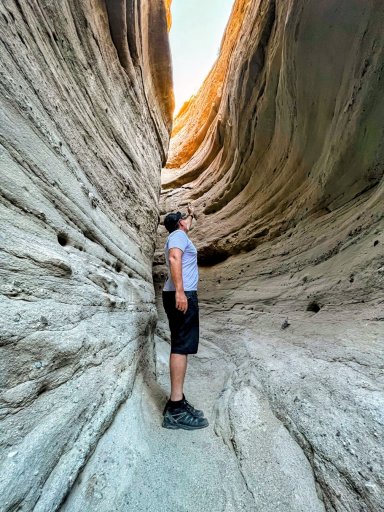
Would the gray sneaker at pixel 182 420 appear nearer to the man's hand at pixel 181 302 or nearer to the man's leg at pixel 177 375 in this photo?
the man's leg at pixel 177 375

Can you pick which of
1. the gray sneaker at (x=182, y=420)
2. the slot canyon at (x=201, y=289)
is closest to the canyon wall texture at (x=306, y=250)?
the slot canyon at (x=201, y=289)

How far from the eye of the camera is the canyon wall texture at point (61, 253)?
4.38ft

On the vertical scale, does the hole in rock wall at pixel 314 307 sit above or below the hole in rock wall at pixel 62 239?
below

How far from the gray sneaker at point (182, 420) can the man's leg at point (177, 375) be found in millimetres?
98

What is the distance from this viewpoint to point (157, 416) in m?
2.34

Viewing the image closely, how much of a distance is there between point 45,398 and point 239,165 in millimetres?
6425

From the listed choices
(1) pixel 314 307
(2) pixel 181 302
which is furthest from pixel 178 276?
(1) pixel 314 307

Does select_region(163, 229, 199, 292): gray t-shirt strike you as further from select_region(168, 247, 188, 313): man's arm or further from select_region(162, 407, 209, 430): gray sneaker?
select_region(162, 407, 209, 430): gray sneaker

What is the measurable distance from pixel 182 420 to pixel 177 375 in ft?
1.13

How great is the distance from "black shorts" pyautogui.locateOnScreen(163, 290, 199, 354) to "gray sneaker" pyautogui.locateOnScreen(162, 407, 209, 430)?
47cm

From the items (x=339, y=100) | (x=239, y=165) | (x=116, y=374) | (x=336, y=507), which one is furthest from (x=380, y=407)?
(x=239, y=165)

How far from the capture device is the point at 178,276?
8.57 ft

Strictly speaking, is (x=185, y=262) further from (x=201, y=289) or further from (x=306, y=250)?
(x=201, y=289)

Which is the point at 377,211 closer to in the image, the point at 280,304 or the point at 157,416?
the point at 280,304
